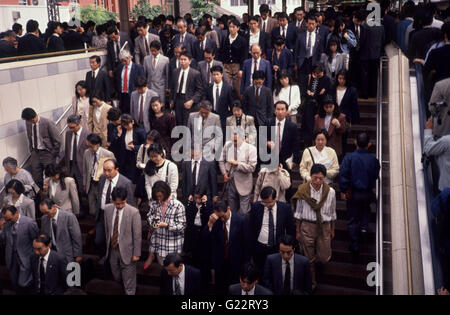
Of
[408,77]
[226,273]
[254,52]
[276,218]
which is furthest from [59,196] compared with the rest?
[408,77]

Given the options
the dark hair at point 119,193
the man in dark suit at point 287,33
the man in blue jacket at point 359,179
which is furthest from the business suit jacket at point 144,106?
the man in blue jacket at point 359,179

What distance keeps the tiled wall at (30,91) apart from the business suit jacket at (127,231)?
9.91 feet

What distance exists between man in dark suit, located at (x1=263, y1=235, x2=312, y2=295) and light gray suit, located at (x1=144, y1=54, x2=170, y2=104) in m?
4.61

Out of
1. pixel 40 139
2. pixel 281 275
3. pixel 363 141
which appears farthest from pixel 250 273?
pixel 40 139

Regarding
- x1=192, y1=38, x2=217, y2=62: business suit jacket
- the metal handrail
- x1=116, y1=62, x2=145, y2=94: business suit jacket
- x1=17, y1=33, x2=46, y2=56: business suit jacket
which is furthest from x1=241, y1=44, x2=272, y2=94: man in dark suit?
x1=17, y1=33, x2=46, y2=56: business suit jacket

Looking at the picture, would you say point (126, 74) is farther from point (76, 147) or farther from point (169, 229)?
point (169, 229)

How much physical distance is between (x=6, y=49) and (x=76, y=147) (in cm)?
289

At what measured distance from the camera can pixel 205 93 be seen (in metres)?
8.16

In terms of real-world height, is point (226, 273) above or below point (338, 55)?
below

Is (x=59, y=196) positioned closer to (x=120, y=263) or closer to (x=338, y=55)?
(x=120, y=263)

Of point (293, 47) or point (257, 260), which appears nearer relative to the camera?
point (257, 260)

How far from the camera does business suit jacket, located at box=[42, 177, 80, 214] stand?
22.2 feet
